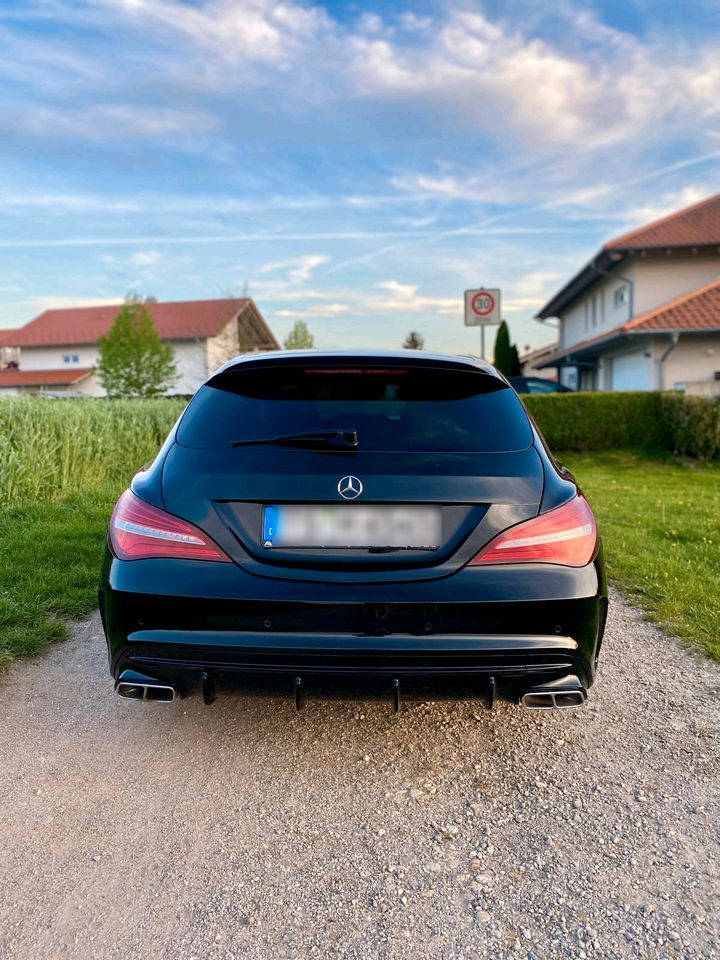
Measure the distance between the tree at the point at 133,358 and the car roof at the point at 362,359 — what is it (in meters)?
39.3

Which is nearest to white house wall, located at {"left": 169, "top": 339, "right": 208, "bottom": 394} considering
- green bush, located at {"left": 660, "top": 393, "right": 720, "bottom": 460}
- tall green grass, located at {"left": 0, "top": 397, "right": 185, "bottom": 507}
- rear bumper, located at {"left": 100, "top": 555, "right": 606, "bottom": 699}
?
green bush, located at {"left": 660, "top": 393, "right": 720, "bottom": 460}

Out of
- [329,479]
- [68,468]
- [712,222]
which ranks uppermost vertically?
[712,222]

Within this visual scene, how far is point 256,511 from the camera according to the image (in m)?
2.43

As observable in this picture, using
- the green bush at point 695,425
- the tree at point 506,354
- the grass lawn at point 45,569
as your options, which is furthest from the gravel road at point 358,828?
the tree at point 506,354

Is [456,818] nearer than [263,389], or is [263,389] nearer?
[456,818]

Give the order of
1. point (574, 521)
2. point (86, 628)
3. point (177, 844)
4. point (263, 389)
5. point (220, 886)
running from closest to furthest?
point (220, 886) < point (177, 844) < point (574, 521) < point (263, 389) < point (86, 628)

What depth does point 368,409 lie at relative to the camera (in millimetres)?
2762

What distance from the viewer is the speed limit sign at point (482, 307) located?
Answer: 1293cm

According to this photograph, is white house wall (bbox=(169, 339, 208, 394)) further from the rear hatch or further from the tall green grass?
the rear hatch

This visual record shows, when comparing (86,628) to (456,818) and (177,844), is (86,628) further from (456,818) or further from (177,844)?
(456,818)

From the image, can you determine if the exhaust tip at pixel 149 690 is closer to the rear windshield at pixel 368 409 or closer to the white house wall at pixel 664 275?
the rear windshield at pixel 368 409

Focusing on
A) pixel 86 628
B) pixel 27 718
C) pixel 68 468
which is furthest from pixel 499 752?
pixel 68 468

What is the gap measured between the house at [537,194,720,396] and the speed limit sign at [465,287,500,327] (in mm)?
8881

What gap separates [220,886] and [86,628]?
104 inches
